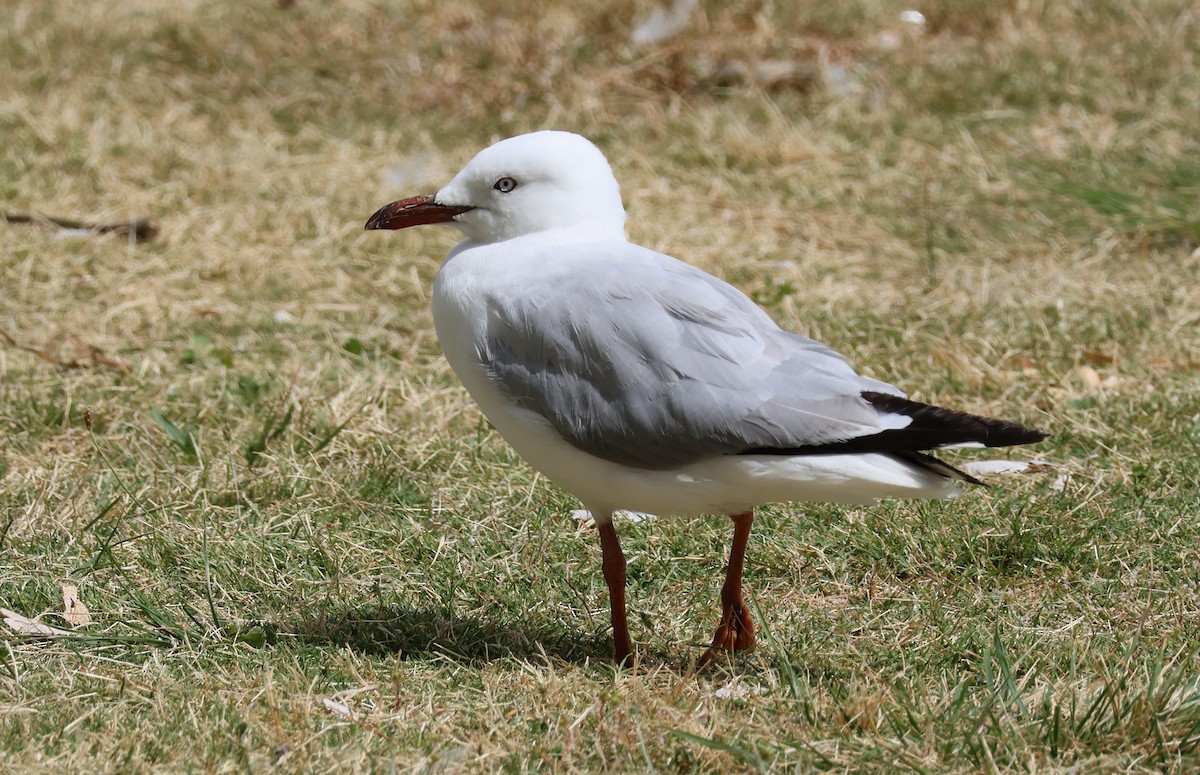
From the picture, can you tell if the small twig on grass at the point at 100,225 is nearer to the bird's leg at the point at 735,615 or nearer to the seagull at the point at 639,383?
the seagull at the point at 639,383

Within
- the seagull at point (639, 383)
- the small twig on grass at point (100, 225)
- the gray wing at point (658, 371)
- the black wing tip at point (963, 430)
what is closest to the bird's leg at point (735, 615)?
the seagull at point (639, 383)

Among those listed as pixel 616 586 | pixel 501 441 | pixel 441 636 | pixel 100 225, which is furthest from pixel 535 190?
pixel 100 225

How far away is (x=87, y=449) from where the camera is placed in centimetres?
399

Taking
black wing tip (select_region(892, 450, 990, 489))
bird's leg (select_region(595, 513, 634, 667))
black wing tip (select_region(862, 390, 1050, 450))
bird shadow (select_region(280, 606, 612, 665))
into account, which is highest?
black wing tip (select_region(862, 390, 1050, 450))

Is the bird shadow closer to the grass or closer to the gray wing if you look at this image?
the grass

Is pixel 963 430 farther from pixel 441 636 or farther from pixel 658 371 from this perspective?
pixel 441 636

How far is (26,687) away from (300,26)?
567cm

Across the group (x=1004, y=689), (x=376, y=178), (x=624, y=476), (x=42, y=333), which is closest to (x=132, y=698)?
(x=624, y=476)

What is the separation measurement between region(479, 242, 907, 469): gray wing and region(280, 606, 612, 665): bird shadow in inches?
21.5

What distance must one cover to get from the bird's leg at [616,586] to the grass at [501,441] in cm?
10

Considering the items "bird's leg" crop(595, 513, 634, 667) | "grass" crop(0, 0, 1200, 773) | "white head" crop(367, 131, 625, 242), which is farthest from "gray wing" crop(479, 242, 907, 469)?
"grass" crop(0, 0, 1200, 773)

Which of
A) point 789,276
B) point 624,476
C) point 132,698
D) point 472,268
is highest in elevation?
point 472,268

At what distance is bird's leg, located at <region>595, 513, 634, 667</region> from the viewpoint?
2.98 metres

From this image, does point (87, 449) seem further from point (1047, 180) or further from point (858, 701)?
point (1047, 180)
